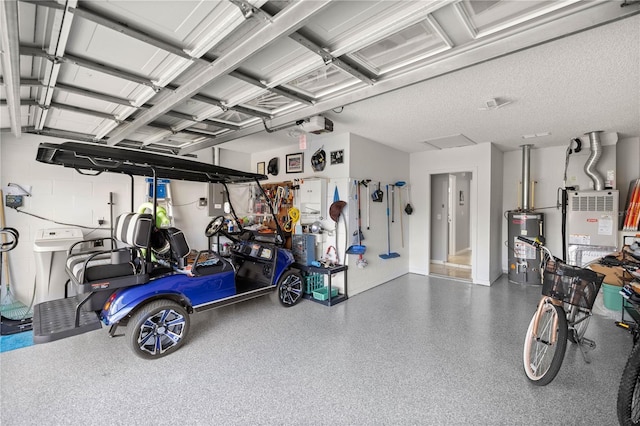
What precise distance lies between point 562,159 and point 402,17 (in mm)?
5590

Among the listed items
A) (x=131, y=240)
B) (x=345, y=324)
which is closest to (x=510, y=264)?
(x=345, y=324)

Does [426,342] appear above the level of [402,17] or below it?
below

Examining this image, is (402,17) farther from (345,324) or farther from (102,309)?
(102,309)

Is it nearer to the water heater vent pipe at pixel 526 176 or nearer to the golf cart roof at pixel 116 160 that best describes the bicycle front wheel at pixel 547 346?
the golf cart roof at pixel 116 160

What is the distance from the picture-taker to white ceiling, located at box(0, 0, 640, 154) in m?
1.70

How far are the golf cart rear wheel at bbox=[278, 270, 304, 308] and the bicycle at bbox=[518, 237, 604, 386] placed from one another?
270 cm

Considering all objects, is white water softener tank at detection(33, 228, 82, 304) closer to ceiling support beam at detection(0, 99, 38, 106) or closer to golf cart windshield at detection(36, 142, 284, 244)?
golf cart windshield at detection(36, 142, 284, 244)

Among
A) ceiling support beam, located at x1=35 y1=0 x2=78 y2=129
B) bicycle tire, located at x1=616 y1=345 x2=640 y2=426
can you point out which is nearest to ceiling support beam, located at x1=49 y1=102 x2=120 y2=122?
ceiling support beam, located at x1=35 y1=0 x2=78 y2=129

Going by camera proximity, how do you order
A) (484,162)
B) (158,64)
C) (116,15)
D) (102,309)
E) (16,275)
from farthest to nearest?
(484,162) < (16,275) < (102,309) < (158,64) < (116,15)

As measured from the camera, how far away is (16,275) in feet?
12.8

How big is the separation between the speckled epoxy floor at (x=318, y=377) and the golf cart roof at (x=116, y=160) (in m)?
1.82

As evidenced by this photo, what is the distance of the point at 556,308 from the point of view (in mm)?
2275

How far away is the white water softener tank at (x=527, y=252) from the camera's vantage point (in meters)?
5.27

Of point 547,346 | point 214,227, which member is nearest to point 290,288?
point 214,227
